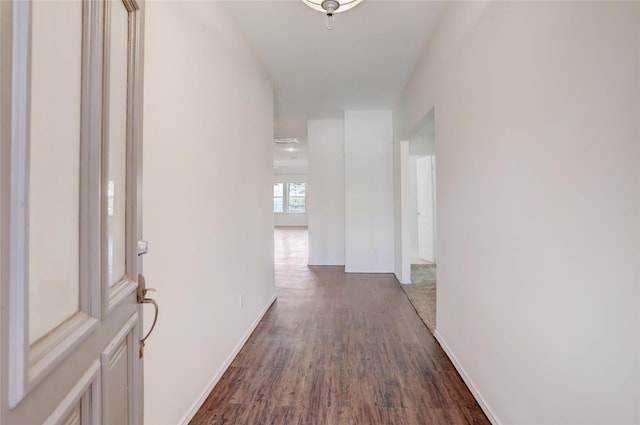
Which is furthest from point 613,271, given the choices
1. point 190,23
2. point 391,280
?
point 391,280

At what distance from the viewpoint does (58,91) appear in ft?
1.86

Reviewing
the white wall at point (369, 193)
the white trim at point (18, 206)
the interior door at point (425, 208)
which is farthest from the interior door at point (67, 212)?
the interior door at point (425, 208)

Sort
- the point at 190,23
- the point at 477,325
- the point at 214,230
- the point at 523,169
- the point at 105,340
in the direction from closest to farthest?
the point at 105,340
the point at 523,169
the point at 190,23
the point at 477,325
the point at 214,230

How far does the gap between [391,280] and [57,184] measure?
4.60m

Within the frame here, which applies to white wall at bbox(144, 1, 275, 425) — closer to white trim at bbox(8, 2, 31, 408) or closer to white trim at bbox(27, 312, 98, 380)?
white trim at bbox(27, 312, 98, 380)

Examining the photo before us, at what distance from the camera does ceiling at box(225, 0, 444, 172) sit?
233 cm

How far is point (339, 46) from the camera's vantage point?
2871 millimetres

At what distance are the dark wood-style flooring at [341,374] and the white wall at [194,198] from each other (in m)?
0.21

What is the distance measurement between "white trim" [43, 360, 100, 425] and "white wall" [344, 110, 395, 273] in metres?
4.69

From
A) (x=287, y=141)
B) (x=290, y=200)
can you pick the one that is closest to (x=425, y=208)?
(x=287, y=141)

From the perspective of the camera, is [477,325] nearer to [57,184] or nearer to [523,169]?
[523,169]

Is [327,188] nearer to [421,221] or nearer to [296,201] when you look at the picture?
[421,221]

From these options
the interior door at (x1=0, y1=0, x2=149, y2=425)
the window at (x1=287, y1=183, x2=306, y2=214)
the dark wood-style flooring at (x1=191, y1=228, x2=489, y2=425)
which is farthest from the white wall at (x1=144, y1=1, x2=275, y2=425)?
the window at (x1=287, y1=183, x2=306, y2=214)

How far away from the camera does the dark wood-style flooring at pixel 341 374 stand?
5.67ft
